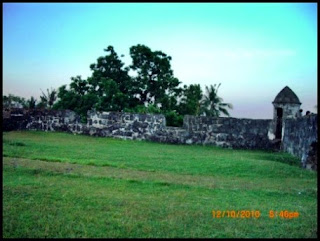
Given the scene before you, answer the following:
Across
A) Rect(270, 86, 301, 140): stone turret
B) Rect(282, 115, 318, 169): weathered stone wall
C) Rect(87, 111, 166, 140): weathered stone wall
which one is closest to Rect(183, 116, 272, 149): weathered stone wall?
Rect(282, 115, 318, 169): weathered stone wall

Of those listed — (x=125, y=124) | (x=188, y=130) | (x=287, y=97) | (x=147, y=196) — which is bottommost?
(x=147, y=196)

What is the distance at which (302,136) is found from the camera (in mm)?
10469

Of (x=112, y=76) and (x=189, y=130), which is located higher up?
(x=112, y=76)

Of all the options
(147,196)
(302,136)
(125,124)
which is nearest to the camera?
(147,196)

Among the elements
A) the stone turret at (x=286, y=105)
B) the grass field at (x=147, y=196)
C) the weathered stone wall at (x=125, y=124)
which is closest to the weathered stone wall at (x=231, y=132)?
the weathered stone wall at (x=125, y=124)

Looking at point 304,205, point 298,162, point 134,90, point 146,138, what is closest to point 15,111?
point 146,138

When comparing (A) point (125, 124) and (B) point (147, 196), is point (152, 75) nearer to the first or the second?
(A) point (125, 124)

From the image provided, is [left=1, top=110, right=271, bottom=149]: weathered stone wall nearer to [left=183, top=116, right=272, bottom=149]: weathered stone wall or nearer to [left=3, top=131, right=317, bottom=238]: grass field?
[left=183, top=116, right=272, bottom=149]: weathered stone wall

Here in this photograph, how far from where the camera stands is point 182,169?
7.95 m

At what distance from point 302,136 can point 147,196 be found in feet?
22.4

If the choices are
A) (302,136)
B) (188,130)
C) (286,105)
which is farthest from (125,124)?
(286,105)

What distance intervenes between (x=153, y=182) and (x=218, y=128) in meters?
8.26

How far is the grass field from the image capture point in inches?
157

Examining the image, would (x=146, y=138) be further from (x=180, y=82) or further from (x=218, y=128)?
(x=180, y=82)
